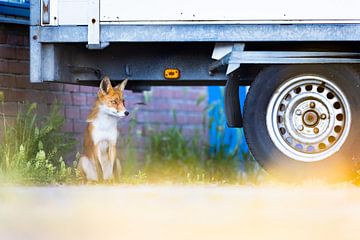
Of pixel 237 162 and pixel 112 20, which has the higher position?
pixel 112 20

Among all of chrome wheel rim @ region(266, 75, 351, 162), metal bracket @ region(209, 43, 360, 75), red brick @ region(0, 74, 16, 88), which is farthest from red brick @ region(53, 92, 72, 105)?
chrome wheel rim @ region(266, 75, 351, 162)

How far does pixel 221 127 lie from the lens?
12.8 meters

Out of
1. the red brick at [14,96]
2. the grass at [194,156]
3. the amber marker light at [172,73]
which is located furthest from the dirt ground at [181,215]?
the grass at [194,156]

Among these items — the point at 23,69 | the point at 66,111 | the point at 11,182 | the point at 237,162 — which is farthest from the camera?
the point at 237,162

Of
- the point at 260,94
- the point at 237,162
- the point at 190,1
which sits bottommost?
the point at 237,162

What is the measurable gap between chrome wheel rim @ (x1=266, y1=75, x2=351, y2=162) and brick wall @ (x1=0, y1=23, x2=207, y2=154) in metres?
2.05

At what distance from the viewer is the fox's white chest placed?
31.3ft

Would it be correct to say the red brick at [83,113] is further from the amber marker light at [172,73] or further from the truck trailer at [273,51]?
the truck trailer at [273,51]

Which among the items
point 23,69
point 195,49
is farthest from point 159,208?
point 23,69

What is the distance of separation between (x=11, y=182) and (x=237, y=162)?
3.92 meters

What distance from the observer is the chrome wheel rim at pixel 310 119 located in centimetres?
873

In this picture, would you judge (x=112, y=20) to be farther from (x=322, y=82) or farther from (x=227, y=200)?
(x=227, y=200)

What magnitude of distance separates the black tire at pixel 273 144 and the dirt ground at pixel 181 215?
44.1 inches

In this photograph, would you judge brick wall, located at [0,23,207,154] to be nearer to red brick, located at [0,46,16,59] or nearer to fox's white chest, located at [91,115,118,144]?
red brick, located at [0,46,16,59]
